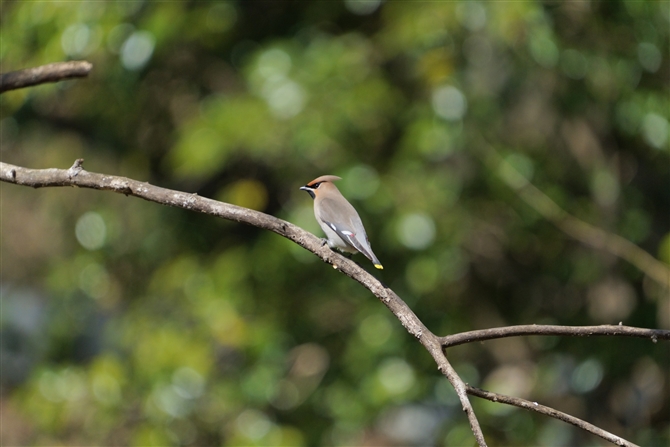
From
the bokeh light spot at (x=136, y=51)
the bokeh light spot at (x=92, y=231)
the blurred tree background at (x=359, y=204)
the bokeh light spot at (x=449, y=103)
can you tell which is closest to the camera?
the bokeh light spot at (x=449, y=103)

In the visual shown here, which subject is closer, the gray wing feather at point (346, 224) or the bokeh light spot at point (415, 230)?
the gray wing feather at point (346, 224)

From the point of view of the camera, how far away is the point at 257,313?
5770mm

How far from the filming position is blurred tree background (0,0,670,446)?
487 centimetres

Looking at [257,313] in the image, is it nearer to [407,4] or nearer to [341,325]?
[341,325]

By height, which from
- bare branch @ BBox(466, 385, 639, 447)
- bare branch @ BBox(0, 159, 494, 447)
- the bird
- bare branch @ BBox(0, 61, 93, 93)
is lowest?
bare branch @ BBox(466, 385, 639, 447)

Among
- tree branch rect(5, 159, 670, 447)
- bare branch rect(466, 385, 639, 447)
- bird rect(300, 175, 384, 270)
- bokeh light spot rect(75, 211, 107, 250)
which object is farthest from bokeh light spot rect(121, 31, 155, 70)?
bare branch rect(466, 385, 639, 447)

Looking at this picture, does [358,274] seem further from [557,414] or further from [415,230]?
[415,230]

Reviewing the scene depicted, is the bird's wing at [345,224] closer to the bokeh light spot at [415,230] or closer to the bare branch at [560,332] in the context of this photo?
the bokeh light spot at [415,230]

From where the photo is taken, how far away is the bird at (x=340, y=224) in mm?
3565

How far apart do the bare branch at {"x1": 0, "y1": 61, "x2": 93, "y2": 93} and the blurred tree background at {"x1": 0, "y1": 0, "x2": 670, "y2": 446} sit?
66.6 inches

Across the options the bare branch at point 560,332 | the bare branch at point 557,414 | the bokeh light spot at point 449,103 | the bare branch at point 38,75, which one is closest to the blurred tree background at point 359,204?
the bokeh light spot at point 449,103

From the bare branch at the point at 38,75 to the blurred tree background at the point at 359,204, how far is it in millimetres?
1691

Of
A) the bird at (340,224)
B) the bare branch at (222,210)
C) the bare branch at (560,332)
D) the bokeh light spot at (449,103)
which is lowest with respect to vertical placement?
the bare branch at (560,332)

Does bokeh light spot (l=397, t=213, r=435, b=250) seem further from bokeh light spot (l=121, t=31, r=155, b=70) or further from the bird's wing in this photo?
bokeh light spot (l=121, t=31, r=155, b=70)
